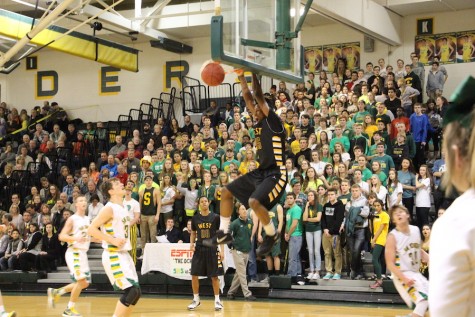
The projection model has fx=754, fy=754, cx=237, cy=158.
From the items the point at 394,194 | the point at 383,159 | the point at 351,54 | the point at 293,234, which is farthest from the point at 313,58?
the point at 293,234

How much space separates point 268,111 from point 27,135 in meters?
18.6

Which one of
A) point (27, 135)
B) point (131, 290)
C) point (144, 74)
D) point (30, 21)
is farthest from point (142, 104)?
point (131, 290)

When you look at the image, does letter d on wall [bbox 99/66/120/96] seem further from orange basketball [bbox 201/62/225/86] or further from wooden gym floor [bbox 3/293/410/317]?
orange basketball [bbox 201/62/225/86]

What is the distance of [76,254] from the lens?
39.7 feet

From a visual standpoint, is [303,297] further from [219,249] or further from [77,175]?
[77,175]

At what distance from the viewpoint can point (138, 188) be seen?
1839 centimetres

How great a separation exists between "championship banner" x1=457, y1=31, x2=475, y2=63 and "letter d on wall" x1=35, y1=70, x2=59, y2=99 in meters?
15.1

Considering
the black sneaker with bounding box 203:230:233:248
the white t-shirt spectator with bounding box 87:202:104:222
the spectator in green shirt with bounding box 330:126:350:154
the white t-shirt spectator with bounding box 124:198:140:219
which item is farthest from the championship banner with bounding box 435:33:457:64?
the black sneaker with bounding box 203:230:233:248

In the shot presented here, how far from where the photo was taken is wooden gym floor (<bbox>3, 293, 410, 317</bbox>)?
42.4ft

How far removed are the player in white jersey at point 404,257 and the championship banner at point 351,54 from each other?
15375mm

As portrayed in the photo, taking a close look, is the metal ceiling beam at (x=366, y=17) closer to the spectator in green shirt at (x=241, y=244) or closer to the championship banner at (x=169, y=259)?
the spectator in green shirt at (x=241, y=244)

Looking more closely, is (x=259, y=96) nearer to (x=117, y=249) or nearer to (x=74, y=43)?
(x=117, y=249)

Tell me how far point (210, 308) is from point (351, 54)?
41.4 feet

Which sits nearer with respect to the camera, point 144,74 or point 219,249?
point 219,249
